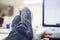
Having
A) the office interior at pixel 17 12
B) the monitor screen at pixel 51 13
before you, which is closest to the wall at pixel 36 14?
the office interior at pixel 17 12

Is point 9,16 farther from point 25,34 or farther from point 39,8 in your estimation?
point 25,34

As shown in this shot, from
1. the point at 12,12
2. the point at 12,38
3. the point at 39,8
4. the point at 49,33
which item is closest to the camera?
the point at 12,38

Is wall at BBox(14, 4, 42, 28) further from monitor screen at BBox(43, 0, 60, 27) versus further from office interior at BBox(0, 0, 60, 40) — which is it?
monitor screen at BBox(43, 0, 60, 27)

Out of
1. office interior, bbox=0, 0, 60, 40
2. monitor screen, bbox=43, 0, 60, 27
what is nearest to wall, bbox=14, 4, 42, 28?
office interior, bbox=0, 0, 60, 40

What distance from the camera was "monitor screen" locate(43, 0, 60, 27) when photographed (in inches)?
63.5

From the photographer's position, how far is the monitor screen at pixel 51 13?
161cm

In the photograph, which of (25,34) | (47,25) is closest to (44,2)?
(47,25)

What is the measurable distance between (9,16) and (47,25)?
65 centimetres

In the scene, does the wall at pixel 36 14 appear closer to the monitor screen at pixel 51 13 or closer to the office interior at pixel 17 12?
the office interior at pixel 17 12

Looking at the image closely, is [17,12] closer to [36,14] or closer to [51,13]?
[36,14]

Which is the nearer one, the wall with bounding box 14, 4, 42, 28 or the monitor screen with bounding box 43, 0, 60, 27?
the monitor screen with bounding box 43, 0, 60, 27

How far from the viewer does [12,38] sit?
98 centimetres

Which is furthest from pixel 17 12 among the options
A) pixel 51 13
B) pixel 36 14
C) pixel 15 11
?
pixel 51 13

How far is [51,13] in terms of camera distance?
1630mm
